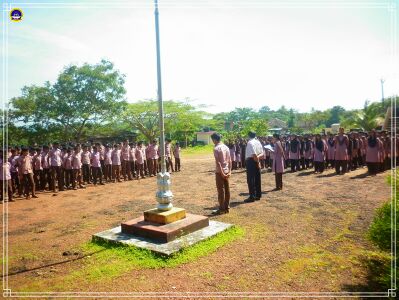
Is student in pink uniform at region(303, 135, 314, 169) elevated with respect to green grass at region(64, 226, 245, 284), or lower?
elevated

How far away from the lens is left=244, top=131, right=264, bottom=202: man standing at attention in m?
8.30

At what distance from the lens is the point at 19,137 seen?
24.7 m

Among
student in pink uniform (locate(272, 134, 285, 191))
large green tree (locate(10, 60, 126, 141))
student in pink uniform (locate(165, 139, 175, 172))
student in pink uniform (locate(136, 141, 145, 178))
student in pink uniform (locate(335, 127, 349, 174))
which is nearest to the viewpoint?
student in pink uniform (locate(272, 134, 285, 191))

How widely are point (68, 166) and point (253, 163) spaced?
8434mm

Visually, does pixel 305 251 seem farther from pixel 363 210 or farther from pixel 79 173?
pixel 79 173

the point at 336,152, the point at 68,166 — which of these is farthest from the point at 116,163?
the point at 336,152

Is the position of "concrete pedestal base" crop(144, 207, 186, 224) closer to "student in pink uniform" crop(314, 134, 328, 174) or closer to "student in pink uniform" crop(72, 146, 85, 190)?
"student in pink uniform" crop(72, 146, 85, 190)

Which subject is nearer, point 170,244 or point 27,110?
point 170,244

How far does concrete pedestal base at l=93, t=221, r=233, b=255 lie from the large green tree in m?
21.2

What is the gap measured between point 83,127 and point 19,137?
5.26 m

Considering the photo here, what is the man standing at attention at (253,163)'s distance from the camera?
8305mm

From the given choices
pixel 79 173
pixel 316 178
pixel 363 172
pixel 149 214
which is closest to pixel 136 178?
pixel 79 173

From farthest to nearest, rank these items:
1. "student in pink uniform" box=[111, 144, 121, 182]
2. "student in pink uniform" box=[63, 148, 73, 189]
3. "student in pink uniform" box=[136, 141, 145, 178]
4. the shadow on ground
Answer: "student in pink uniform" box=[136, 141, 145, 178], "student in pink uniform" box=[111, 144, 121, 182], "student in pink uniform" box=[63, 148, 73, 189], the shadow on ground

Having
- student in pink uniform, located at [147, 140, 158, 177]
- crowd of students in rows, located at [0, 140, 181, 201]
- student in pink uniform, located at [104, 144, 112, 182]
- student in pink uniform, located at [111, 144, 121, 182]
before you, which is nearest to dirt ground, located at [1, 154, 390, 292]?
crowd of students in rows, located at [0, 140, 181, 201]
